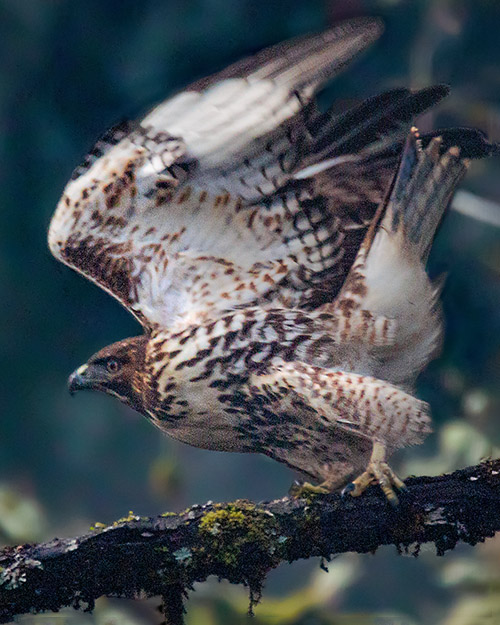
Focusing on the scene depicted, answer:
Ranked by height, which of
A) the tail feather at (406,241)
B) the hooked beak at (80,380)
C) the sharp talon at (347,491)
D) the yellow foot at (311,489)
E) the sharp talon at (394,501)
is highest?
the tail feather at (406,241)

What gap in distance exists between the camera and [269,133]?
87 cm

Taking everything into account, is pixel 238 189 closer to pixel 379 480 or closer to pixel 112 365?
pixel 112 365

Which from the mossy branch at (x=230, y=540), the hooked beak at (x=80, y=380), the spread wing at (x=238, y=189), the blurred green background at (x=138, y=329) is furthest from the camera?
the blurred green background at (x=138, y=329)

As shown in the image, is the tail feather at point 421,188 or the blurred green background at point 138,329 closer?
the tail feather at point 421,188

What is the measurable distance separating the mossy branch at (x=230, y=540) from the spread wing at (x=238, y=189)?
305 mm

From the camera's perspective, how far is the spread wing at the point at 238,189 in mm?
860

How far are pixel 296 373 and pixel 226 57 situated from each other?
582 millimetres

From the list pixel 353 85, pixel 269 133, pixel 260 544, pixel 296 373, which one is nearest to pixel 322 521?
pixel 260 544

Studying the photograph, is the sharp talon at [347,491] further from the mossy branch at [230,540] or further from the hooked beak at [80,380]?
the hooked beak at [80,380]

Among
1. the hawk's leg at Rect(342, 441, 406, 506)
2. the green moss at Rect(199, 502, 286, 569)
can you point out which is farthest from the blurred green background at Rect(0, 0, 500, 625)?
the green moss at Rect(199, 502, 286, 569)

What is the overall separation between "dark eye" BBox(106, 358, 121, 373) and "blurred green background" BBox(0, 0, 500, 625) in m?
0.26

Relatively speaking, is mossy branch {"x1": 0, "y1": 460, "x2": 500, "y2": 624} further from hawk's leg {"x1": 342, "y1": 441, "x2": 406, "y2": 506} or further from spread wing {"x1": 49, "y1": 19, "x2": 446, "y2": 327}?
spread wing {"x1": 49, "y1": 19, "x2": 446, "y2": 327}

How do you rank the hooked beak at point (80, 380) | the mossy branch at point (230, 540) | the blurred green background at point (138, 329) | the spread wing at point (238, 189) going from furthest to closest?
the blurred green background at point (138, 329) → the hooked beak at point (80, 380) → the spread wing at point (238, 189) → the mossy branch at point (230, 540)

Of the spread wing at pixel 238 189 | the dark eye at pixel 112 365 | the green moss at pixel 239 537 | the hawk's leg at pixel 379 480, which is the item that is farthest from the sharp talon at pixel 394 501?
the dark eye at pixel 112 365
